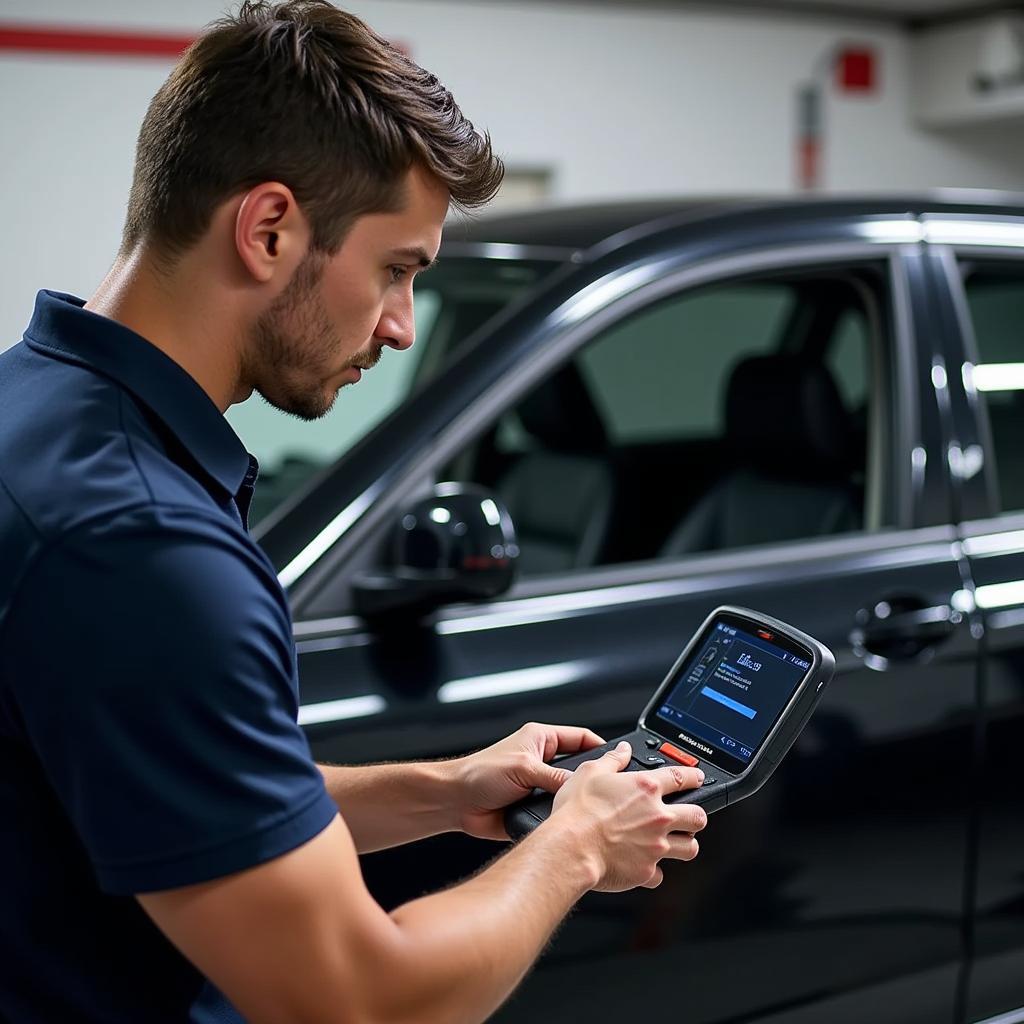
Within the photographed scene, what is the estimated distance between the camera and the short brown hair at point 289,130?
1111 millimetres

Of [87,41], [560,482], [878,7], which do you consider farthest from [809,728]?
[878,7]

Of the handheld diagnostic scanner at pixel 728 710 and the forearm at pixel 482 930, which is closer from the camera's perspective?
the forearm at pixel 482 930

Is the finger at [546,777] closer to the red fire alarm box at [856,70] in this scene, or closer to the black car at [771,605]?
the black car at [771,605]

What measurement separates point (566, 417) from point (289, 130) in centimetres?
218

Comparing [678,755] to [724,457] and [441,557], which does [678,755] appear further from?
[724,457]

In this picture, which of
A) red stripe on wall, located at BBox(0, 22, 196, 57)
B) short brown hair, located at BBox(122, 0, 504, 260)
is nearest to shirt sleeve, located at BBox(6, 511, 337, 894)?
short brown hair, located at BBox(122, 0, 504, 260)

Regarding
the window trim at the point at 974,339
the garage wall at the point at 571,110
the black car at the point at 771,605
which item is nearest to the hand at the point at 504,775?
the black car at the point at 771,605

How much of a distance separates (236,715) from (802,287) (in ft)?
7.94

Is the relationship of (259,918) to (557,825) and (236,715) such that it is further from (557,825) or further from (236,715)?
(557,825)

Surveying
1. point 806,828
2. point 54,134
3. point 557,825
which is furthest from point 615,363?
point 557,825

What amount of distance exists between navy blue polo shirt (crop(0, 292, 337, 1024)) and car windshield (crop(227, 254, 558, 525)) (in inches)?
49.4

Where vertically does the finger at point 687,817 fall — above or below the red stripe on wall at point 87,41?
below

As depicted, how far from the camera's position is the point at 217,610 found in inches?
38.0

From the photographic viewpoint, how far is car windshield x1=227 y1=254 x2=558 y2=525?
237cm
